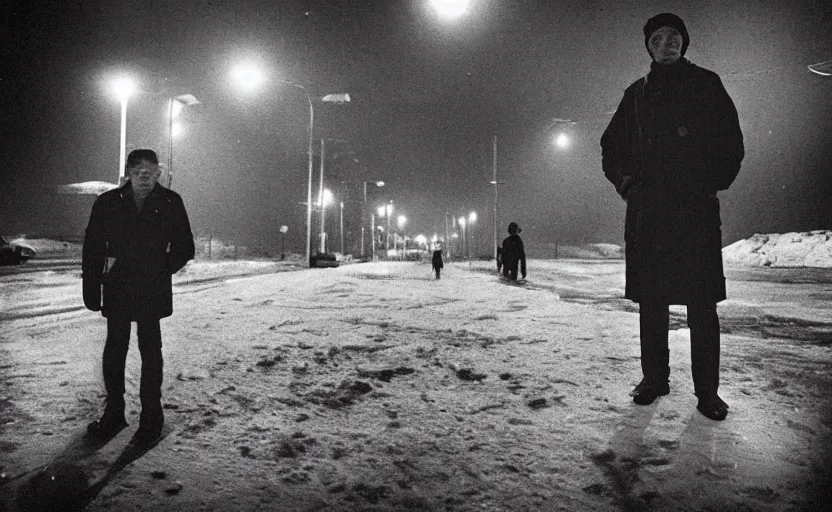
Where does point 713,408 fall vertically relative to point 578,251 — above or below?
below

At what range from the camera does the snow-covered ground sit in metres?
1.97

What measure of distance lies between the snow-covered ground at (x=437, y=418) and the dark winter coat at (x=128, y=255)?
750 mm

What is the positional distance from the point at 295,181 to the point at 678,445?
6944 cm

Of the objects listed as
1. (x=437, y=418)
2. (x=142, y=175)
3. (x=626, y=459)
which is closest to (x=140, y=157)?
(x=142, y=175)

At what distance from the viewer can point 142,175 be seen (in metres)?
2.72

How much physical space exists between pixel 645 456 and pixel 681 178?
1705 mm

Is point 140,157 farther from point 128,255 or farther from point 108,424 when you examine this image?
point 108,424

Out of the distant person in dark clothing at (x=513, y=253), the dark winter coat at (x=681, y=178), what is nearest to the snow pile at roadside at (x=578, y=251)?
the distant person in dark clothing at (x=513, y=253)

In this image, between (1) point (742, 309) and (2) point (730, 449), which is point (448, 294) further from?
(2) point (730, 449)

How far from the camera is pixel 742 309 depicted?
7449 millimetres

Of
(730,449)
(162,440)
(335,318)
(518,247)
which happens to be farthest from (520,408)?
(518,247)

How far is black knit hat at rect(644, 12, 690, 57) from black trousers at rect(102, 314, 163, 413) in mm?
3698

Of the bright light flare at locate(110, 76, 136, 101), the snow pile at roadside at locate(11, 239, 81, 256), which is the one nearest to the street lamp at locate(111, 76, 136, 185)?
the bright light flare at locate(110, 76, 136, 101)

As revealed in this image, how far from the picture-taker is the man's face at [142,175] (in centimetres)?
272
